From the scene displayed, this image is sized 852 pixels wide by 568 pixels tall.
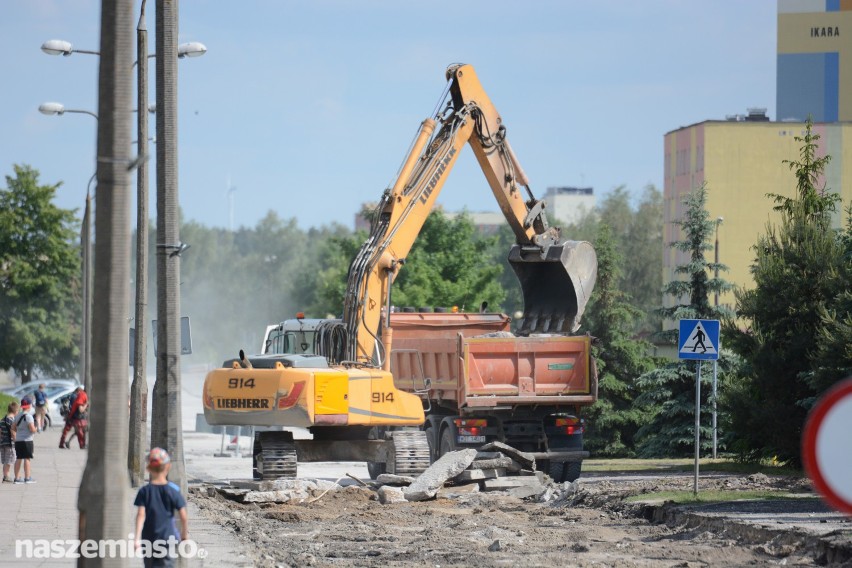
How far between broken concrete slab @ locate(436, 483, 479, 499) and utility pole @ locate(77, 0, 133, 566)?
14.5 metres

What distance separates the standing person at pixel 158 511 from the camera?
11.0m

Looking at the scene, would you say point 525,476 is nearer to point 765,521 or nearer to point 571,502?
point 571,502

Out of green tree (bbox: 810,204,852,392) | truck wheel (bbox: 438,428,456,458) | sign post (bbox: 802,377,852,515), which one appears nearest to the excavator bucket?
truck wheel (bbox: 438,428,456,458)

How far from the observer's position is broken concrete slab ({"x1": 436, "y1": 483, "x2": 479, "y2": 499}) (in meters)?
24.4

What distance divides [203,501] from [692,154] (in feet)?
226

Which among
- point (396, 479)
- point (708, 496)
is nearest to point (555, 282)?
point (396, 479)

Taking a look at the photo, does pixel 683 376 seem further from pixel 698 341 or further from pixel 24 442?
pixel 24 442

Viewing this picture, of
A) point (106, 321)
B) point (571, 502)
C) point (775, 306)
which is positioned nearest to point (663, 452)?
point (775, 306)

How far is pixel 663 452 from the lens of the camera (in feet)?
129

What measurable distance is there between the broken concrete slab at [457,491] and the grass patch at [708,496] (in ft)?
10.7

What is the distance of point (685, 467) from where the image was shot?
3092 cm

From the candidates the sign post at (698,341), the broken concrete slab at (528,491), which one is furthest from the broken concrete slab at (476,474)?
the sign post at (698,341)

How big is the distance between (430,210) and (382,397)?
4643mm

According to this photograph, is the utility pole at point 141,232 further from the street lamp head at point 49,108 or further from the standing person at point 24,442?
the street lamp head at point 49,108
